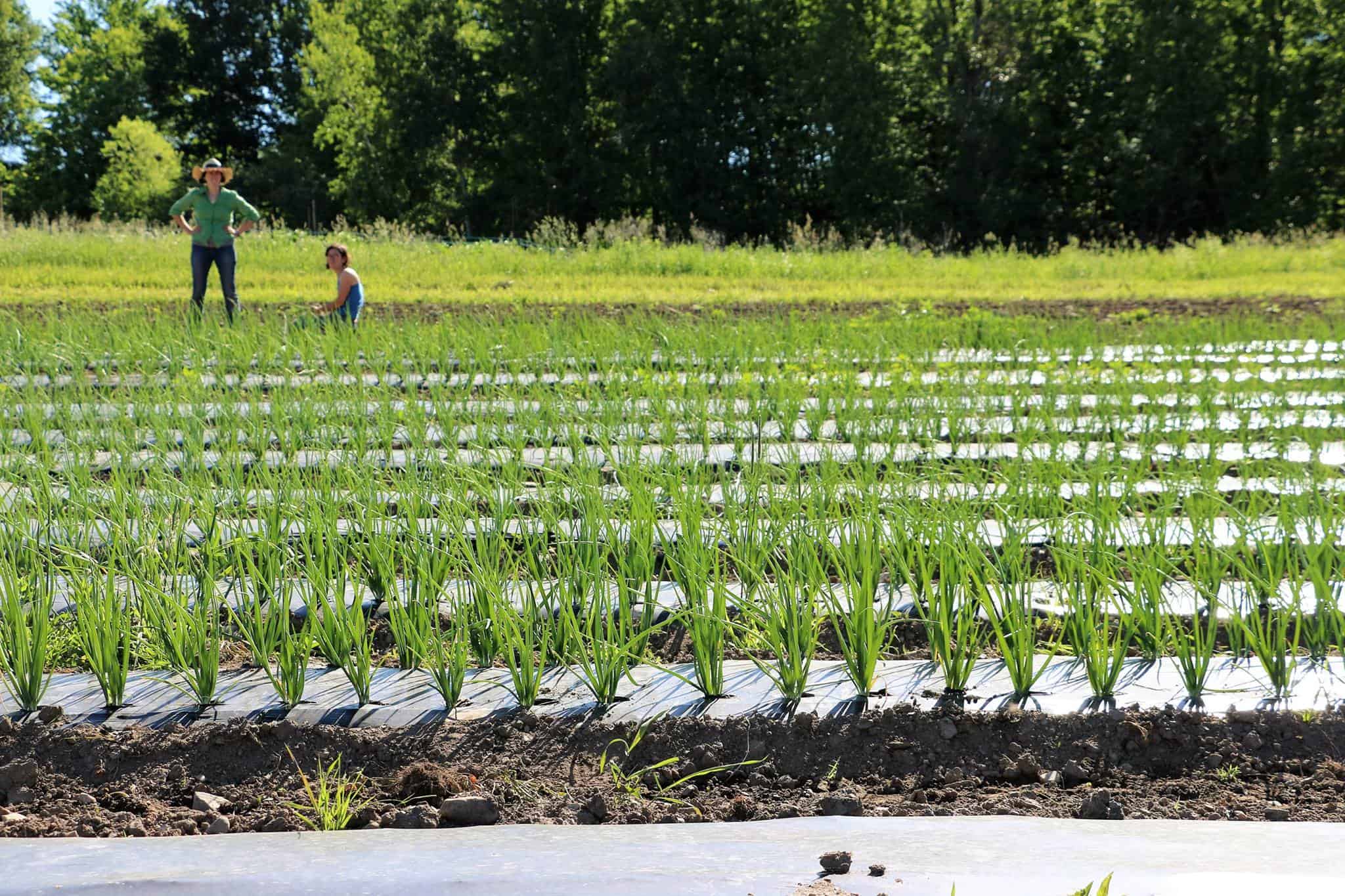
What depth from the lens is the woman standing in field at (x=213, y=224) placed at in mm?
9844

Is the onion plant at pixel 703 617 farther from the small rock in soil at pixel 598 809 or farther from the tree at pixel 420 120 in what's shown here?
the tree at pixel 420 120

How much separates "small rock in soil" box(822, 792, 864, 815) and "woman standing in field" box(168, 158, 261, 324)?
871 centimetres

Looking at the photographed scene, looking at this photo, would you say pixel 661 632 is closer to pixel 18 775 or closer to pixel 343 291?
pixel 18 775

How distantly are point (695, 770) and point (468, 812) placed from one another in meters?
0.42

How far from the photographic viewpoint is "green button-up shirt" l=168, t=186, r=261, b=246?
9883 millimetres

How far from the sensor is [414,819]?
6.28 ft

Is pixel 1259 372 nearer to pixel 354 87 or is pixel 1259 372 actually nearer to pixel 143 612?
pixel 143 612

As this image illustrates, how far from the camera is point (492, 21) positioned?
37.6 m

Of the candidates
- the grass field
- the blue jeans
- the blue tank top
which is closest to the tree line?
the grass field

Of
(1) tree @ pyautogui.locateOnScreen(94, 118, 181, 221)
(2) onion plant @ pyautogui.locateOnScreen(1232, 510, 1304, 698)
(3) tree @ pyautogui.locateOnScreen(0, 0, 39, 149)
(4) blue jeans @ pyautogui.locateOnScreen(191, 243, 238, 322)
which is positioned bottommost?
(2) onion plant @ pyautogui.locateOnScreen(1232, 510, 1304, 698)

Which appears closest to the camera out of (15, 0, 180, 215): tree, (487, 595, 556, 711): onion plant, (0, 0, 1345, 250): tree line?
(487, 595, 556, 711): onion plant

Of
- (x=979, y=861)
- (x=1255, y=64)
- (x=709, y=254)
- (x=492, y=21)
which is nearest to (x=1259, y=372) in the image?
(x=979, y=861)

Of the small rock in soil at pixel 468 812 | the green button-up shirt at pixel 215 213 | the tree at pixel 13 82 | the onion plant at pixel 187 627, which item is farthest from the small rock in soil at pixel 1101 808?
the tree at pixel 13 82

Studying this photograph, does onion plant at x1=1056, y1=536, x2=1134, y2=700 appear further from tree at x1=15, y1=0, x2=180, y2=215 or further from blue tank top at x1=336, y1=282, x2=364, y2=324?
tree at x1=15, y1=0, x2=180, y2=215
